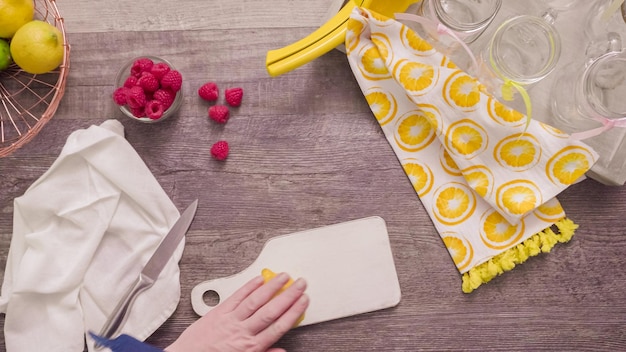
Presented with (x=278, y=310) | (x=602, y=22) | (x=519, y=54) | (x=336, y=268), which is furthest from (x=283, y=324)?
(x=602, y=22)

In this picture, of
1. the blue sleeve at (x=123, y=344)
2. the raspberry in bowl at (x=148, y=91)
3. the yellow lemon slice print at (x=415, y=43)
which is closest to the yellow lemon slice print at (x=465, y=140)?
the yellow lemon slice print at (x=415, y=43)

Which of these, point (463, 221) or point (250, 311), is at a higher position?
point (463, 221)

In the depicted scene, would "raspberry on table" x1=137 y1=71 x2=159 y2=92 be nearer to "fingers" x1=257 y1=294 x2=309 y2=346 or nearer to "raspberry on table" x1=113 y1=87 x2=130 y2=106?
"raspberry on table" x1=113 y1=87 x2=130 y2=106

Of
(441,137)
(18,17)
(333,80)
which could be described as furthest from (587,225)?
(18,17)

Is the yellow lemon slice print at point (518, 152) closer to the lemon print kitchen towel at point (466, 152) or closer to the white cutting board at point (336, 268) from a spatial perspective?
the lemon print kitchen towel at point (466, 152)

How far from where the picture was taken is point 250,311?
722mm

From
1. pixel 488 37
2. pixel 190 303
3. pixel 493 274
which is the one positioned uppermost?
pixel 488 37

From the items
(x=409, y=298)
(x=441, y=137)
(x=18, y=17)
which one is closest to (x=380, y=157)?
(x=441, y=137)

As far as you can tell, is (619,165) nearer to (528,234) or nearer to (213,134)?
(528,234)

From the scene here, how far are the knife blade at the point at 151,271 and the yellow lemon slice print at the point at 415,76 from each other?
35 cm

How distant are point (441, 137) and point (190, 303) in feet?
1.42

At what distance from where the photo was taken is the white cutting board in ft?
2.55

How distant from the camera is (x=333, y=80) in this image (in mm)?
803

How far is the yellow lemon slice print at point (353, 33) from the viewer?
0.73 m
